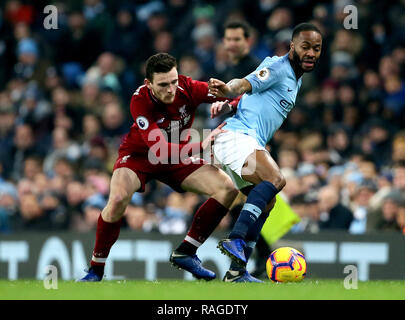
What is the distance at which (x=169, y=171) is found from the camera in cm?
736

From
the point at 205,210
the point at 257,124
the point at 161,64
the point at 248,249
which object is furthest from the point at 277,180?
the point at 161,64

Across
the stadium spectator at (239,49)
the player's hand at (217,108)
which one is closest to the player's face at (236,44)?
the stadium spectator at (239,49)

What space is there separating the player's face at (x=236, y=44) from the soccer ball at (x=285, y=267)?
2141 mm

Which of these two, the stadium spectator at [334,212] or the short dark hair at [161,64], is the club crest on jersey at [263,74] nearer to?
the short dark hair at [161,64]

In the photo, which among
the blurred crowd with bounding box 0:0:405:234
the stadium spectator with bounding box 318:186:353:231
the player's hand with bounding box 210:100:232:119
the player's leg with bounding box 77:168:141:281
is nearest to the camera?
the player's hand with bounding box 210:100:232:119

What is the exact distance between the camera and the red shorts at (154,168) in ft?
24.0

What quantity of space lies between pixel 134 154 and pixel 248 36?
1943 millimetres

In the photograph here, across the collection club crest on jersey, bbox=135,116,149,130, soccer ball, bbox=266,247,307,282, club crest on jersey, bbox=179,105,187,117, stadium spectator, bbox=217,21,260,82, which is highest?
stadium spectator, bbox=217,21,260,82

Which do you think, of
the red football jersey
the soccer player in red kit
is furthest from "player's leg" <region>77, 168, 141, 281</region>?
the red football jersey

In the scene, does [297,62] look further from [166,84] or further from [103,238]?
[103,238]

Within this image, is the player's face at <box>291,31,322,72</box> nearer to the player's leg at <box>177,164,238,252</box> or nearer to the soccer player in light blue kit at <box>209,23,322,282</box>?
the soccer player in light blue kit at <box>209,23,322,282</box>

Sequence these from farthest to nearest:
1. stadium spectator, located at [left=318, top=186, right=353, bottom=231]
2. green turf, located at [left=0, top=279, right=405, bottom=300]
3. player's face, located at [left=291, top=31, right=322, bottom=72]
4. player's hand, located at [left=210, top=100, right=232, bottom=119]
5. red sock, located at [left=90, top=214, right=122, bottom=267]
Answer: stadium spectator, located at [left=318, top=186, right=353, bottom=231], red sock, located at [left=90, top=214, right=122, bottom=267], player's face, located at [left=291, top=31, right=322, bottom=72], player's hand, located at [left=210, top=100, right=232, bottom=119], green turf, located at [left=0, top=279, right=405, bottom=300]

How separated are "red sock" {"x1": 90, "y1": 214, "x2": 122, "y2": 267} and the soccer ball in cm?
130

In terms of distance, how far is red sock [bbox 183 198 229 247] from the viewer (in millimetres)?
7273
